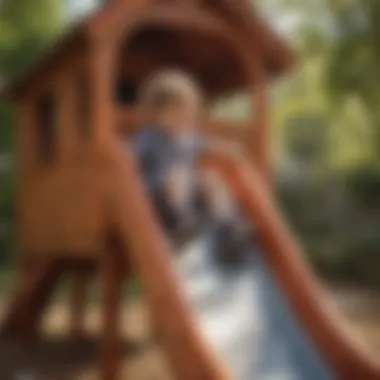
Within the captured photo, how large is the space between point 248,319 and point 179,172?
0.30 m

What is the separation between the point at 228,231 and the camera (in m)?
1.43

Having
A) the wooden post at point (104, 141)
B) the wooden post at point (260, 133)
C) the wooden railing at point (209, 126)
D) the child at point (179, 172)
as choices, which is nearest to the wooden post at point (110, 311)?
the wooden post at point (104, 141)

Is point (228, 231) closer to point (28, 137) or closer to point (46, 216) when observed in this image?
point (46, 216)

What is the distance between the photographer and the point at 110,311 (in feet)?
4.77

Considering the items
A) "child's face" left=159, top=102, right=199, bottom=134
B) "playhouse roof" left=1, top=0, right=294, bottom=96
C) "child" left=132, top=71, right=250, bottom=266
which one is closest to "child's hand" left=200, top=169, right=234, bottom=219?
"child" left=132, top=71, right=250, bottom=266

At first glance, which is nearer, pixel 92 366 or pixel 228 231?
pixel 228 231

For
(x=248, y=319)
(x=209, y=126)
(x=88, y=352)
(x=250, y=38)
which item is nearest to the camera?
(x=248, y=319)

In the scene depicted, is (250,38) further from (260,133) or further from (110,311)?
(110,311)

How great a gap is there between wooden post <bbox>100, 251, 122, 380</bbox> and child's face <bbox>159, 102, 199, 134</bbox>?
0.92 feet

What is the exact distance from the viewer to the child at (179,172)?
4.54ft

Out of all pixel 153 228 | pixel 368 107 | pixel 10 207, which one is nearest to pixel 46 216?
pixel 153 228

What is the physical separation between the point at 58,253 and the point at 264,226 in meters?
0.51

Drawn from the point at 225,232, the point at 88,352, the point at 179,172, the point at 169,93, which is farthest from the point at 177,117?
the point at 88,352

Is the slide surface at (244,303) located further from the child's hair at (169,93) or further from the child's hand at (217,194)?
the child's hair at (169,93)
